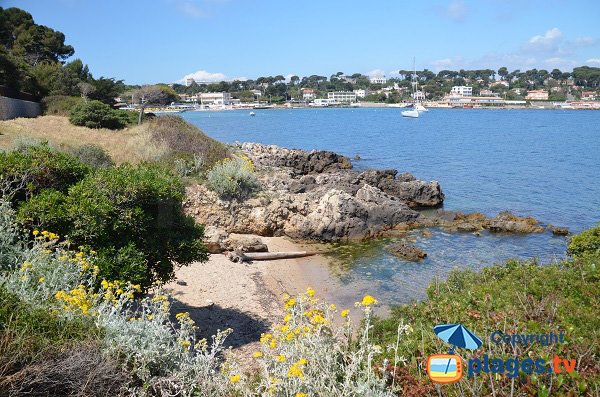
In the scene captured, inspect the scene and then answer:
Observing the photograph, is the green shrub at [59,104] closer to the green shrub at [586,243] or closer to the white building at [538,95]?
the green shrub at [586,243]

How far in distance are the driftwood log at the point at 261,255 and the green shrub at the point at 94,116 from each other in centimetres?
2065

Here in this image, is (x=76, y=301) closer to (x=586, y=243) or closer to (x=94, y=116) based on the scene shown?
(x=586, y=243)

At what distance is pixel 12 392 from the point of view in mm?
4379

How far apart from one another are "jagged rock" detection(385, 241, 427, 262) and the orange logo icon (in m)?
13.6

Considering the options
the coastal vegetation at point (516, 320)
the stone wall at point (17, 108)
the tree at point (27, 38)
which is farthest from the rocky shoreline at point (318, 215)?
the tree at point (27, 38)

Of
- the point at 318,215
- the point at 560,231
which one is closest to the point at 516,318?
the point at 318,215

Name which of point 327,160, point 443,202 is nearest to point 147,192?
point 443,202

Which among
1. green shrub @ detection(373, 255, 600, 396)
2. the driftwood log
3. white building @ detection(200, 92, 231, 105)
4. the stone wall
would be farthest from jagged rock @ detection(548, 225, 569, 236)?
white building @ detection(200, 92, 231, 105)

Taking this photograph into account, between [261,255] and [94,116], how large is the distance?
21.3 m

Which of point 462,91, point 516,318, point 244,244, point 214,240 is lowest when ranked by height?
point 244,244

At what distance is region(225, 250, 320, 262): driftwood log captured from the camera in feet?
51.3

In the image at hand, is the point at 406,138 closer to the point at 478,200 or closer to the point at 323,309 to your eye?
the point at 478,200

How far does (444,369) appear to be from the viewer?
3523 mm

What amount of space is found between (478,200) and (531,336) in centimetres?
2445
